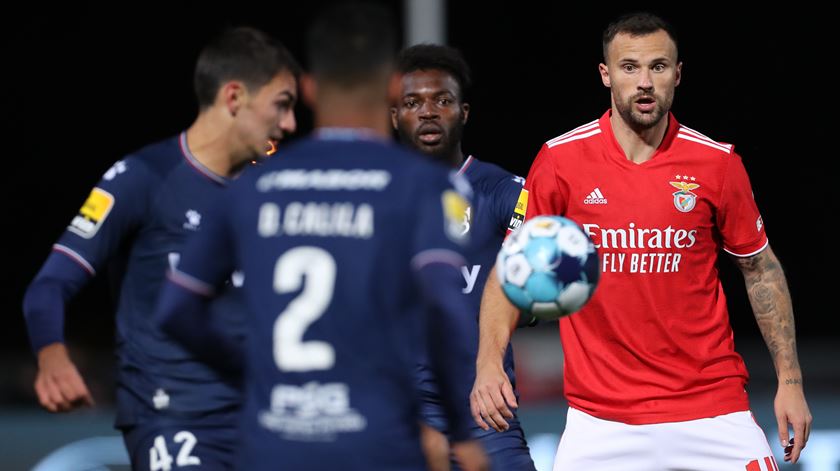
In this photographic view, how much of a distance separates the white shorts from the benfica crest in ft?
2.86

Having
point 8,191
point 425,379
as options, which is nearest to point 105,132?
point 8,191

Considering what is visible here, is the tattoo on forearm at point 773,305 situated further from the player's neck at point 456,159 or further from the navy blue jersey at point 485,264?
the player's neck at point 456,159

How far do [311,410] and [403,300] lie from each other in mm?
354

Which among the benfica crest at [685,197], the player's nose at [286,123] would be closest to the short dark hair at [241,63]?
the player's nose at [286,123]

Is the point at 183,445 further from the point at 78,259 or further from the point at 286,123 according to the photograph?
the point at 286,123

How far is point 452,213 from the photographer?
142 inches

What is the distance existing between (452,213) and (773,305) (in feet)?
9.11

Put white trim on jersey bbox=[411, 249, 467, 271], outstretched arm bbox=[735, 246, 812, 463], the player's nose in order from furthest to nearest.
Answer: outstretched arm bbox=[735, 246, 812, 463] → the player's nose → white trim on jersey bbox=[411, 249, 467, 271]

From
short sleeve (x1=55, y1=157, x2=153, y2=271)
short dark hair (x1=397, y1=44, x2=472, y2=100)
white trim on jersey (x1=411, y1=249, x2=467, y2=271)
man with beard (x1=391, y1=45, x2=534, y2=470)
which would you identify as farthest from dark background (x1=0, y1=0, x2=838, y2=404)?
white trim on jersey (x1=411, y1=249, x2=467, y2=271)

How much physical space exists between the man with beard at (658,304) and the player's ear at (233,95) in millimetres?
1448

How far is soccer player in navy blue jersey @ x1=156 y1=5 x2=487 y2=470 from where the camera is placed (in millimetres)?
3551

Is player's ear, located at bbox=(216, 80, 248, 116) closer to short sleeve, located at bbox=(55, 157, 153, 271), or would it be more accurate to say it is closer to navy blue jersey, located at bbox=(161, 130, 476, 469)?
short sleeve, located at bbox=(55, 157, 153, 271)

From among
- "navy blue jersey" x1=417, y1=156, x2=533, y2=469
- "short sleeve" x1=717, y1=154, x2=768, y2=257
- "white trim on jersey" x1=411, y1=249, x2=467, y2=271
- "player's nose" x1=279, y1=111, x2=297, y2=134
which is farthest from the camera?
"navy blue jersey" x1=417, y1=156, x2=533, y2=469

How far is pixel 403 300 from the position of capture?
3.60 m
